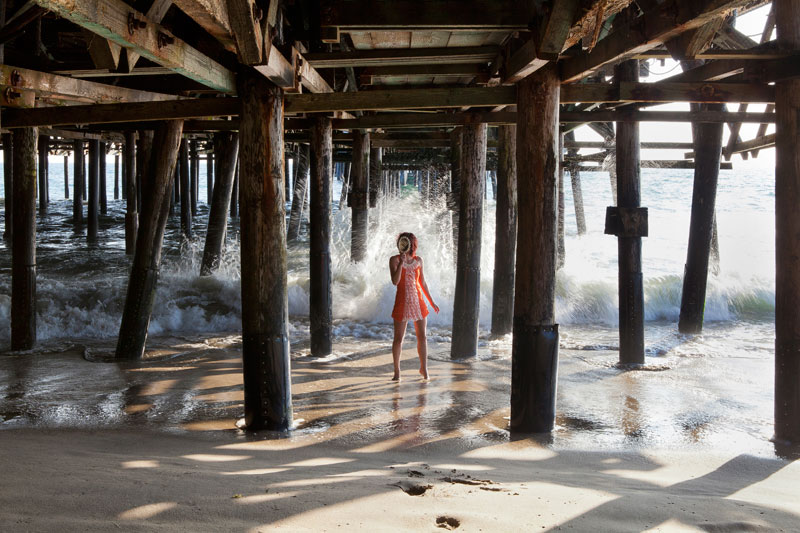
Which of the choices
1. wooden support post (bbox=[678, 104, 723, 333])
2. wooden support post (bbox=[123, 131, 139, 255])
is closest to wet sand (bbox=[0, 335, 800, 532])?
wooden support post (bbox=[678, 104, 723, 333])

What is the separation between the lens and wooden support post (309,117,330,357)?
707cm

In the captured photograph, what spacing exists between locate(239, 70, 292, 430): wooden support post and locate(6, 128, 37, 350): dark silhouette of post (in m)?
3.55

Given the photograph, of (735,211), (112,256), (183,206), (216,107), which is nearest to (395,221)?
(183,206)

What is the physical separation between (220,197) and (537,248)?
7006mm

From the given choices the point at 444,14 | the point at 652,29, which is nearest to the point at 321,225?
the point at 444,14

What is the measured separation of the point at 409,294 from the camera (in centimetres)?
605

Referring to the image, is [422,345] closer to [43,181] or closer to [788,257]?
[788,257]

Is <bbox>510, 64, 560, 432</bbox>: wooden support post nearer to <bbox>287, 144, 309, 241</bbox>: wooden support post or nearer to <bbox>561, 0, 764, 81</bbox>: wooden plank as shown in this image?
<bbox>561, 0, 764, 81</bbox>: wooden plank

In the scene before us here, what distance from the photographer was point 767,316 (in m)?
11.2

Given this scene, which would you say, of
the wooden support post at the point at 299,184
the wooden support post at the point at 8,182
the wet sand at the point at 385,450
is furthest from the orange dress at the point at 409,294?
the wooden support post at the point at 8,182

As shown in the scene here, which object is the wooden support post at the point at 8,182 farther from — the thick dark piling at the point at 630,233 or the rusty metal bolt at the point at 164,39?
the thick dark piling at the point at 630,233

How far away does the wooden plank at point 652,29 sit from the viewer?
306 centimetres

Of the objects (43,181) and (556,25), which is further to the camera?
(43,181)

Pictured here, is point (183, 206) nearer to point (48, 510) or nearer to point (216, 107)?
point (216, 107)
